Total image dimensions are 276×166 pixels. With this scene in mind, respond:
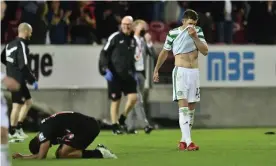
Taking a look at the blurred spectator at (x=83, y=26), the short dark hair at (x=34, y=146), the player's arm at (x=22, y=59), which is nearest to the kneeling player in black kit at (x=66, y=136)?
the short dark hair at (x=34, y=146)

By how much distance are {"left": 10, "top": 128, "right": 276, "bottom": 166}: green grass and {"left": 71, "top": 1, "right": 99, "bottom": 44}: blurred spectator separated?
305cm

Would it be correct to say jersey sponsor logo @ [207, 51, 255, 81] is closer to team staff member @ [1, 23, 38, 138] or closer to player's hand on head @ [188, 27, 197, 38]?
team staff member @ [1, 23, 38, 138]

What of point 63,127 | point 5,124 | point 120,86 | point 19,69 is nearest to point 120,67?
point 120,86

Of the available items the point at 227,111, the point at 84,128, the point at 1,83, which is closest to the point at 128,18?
the point at 227,111

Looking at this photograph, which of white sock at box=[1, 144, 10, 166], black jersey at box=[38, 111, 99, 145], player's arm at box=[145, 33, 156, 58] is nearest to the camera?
white sock at box=[1, 144, 10, 166]

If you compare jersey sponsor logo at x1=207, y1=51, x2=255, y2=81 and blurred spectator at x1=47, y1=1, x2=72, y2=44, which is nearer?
blurred spectator at x1=47, y1=1, x2=72, y2=44

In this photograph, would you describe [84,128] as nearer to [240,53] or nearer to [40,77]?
[40,77]

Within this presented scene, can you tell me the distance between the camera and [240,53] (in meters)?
22.4

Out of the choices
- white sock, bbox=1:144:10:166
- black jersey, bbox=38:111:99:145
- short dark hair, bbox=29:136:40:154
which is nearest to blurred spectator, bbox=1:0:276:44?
short dark hair, bbox=29:136:40:154

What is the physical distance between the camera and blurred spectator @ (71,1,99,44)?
71.8 ft

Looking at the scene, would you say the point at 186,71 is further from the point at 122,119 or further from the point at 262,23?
the point at 262,23

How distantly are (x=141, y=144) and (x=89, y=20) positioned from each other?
6716 mm

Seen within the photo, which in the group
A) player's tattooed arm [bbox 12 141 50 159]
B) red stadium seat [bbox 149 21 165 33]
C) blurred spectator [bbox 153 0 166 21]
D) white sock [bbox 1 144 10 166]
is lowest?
player's tattooed arm [bbox 12 141 50 159]

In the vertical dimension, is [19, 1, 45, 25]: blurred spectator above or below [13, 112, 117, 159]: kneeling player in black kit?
above
